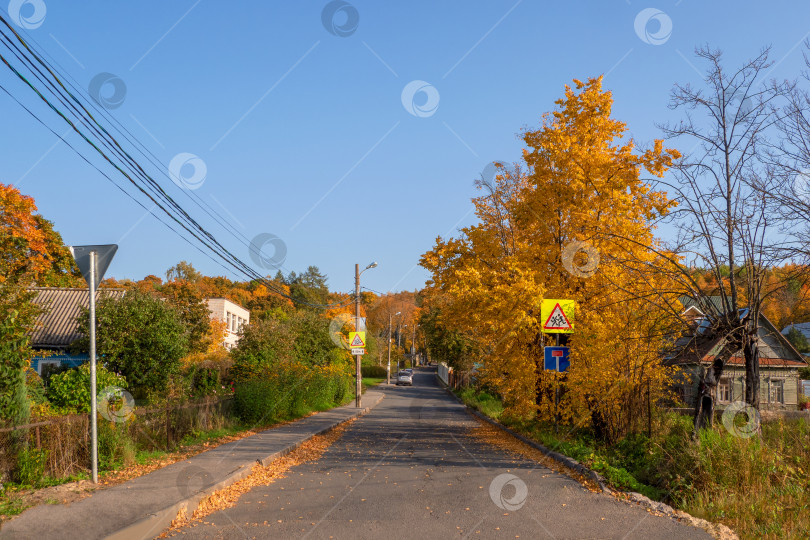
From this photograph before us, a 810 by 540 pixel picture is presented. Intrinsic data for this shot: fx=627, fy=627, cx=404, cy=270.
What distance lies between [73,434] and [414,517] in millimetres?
5553

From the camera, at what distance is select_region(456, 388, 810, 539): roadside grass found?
7.43 metres

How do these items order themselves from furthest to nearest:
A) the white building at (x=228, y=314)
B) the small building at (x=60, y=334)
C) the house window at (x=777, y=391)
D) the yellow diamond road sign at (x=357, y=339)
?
1. the white building at (x=228, y=314)
2. the house window at (x=777, y=391)
3. the yellow diamond road sign at (x=357, y=339)
4. the small building at (x=60, y=334)

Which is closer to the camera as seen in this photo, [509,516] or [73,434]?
[509,516]

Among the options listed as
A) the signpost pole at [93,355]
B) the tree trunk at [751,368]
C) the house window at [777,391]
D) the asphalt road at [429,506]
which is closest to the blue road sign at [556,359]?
the asphalt road at [429,506]

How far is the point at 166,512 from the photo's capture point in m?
7.29

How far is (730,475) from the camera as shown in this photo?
8.68 meters

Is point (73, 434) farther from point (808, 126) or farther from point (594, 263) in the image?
point (808, 126)

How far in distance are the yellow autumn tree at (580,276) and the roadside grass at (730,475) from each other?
71.5 inches

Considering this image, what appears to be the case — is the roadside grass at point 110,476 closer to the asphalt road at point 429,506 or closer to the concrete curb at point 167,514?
the concrete curb at point 167,514

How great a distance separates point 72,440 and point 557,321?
997 centimetres

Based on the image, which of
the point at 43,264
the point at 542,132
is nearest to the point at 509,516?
the point at 542,132

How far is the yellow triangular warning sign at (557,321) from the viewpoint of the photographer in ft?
47.1

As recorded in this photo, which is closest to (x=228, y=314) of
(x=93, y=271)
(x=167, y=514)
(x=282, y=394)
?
(x=282, y=394)

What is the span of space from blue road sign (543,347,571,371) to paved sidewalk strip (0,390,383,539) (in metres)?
6.98
